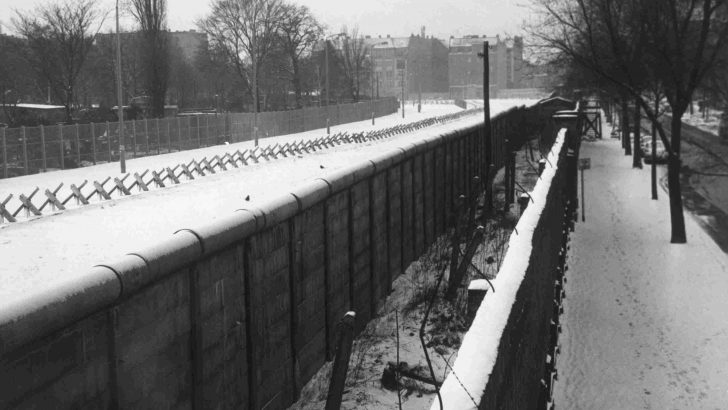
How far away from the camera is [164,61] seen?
64.8 m

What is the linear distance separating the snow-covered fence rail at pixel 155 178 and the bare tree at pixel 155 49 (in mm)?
16918

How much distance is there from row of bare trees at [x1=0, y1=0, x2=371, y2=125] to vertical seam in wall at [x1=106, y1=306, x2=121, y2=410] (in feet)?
162

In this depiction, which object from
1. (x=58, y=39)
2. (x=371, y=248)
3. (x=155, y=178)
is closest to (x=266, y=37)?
(x=58, y=39)

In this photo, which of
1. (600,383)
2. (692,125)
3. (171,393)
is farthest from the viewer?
(692,125)

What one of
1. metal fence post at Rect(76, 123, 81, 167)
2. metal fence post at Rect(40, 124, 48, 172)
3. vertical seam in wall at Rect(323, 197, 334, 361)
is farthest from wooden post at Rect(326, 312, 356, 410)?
metal fence post at Rect(76, 123, 81, 167)

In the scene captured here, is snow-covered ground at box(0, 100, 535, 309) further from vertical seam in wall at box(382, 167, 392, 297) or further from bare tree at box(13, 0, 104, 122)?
bare tree at box(13, 0, 104, 122)

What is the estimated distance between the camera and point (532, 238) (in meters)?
11.2

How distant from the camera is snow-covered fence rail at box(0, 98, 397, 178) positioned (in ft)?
125

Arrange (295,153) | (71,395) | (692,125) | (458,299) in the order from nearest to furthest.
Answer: (71,395), (458,299), (295,153), (692,125)

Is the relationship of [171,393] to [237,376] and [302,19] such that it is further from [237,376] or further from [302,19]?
[302,19]

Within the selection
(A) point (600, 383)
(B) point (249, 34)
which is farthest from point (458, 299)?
(B) point (249, 34)

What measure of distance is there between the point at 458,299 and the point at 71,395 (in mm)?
12215

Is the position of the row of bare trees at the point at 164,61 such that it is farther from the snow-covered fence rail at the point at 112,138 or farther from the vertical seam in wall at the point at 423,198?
the vertical seam in wall at the point at 423,198

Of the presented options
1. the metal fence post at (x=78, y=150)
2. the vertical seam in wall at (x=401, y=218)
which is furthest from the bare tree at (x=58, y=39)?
the vertical seam in wall at (x=401, y=218)
